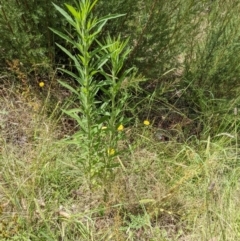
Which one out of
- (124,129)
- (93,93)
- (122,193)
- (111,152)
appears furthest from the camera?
(124,129)

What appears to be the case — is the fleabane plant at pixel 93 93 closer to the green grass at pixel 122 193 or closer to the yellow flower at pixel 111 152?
the yellow flower at pixel 111 152

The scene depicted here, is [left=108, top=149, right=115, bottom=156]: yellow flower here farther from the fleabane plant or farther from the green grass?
the green grass

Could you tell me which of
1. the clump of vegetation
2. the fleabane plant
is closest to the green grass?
the clump of vegetation

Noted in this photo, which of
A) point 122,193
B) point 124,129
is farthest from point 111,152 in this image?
point 124,129

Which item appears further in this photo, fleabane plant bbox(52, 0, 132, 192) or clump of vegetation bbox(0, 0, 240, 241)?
clump of vegetation bbox(0, 0, 240, 241)

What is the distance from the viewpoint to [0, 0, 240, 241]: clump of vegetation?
7.28 ft

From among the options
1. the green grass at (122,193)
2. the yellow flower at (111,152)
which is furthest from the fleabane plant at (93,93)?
the green grass at (122,193)

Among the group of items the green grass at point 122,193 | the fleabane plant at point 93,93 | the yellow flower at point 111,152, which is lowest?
the green grass at point 122,193

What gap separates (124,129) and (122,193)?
A: 554 millimetres

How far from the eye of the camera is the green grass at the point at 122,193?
2.25 m

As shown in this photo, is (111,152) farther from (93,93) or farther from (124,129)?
(124,129)

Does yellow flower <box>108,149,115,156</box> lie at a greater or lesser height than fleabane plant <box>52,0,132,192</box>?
lesser

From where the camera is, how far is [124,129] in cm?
283

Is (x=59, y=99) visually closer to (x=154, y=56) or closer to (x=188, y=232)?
(x=154, y=56)
